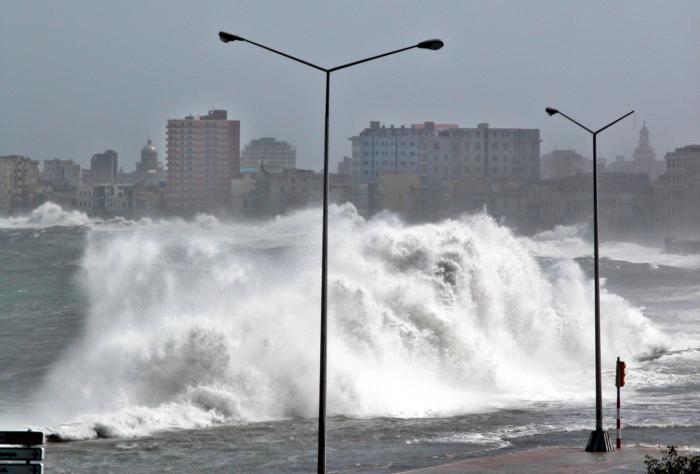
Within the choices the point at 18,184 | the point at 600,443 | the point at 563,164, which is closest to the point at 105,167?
the point at 18,184

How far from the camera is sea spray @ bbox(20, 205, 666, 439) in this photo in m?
34.6

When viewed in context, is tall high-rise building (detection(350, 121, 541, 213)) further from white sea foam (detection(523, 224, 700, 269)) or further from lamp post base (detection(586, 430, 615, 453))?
lamp post base (detection(586, 430, 615, 453))

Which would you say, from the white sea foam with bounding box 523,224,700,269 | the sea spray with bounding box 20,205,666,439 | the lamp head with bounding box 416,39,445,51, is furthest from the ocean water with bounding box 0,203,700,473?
the white sea foam with bounding box 523,224,700,269

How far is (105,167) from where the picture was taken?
7283 inches

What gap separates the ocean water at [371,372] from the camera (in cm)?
2853

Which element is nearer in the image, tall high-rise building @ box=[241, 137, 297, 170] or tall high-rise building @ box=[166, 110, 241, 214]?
tall high-rise building @ box=[166, 110, 241, 214]

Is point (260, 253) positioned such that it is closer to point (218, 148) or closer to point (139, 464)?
point (218, 148)

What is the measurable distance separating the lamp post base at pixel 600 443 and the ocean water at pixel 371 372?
216 centimetres

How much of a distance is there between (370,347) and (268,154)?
15338cm

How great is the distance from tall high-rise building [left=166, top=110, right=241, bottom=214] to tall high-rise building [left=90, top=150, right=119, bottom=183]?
906cm

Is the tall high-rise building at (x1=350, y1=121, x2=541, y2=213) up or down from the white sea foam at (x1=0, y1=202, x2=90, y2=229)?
up

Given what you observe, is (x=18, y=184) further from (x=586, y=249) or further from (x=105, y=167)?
(x=586, y=249)

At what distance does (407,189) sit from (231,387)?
13763 cm

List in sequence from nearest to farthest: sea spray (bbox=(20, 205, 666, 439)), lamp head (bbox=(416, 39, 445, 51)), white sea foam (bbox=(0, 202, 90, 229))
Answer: lamp head (bbox=(416, 39, 445, 51)) → sea spray (bbox=(20, 205, 666, 439)) → white sea foam (bbox=(0, 202, 90, 229))
